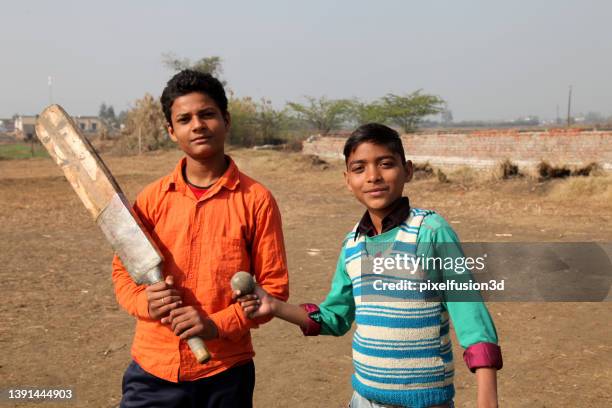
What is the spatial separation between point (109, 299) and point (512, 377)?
149 inches

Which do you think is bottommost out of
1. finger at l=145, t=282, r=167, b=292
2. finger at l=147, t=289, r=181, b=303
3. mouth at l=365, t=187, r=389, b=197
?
finger at l=147, t=289, r=181, b=303

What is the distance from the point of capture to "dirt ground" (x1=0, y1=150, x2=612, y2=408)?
3910mm

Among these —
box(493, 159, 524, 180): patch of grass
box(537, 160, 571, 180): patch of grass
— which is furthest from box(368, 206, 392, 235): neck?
box(493, 159, 524, 180): patch of grass

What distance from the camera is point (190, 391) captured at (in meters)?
2.01

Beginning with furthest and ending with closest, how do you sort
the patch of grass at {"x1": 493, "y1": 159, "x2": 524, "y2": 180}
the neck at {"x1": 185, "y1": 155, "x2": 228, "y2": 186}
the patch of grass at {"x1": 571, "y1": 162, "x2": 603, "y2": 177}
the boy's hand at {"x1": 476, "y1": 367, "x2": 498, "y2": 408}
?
the patch of grass at {"x1": 493, "y1": 159, "x2": 524, "y2": 180}, the patch of grass at {"x1": 571, "y1": 162, "x2": 603, "y2": 177}, the neck at {"x1": 185, "y1": 155, "x2": 228, "y2": 186}, the boy's hand at {"x1": 476, "y1": 367, "x2": 498, "y2": 408}

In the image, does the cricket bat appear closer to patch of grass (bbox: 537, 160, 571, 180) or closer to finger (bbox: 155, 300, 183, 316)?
finger (bbox: 155, 300, 183, 316)

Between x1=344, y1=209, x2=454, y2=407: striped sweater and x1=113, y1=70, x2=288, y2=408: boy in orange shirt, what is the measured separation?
0.41 m

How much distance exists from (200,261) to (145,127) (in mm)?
45258

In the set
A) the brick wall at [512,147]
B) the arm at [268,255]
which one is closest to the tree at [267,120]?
the brick wall at [512,147]

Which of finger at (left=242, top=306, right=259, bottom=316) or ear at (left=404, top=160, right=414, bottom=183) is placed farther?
ear at (left=404, top=160, right=414, bottom=183)

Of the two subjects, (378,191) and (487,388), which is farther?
(378,191)

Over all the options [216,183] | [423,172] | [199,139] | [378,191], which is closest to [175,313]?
[216,183]

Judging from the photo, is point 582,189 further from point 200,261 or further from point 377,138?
point 200,261

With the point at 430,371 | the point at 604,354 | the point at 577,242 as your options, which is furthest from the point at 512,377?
the point at 577,242
